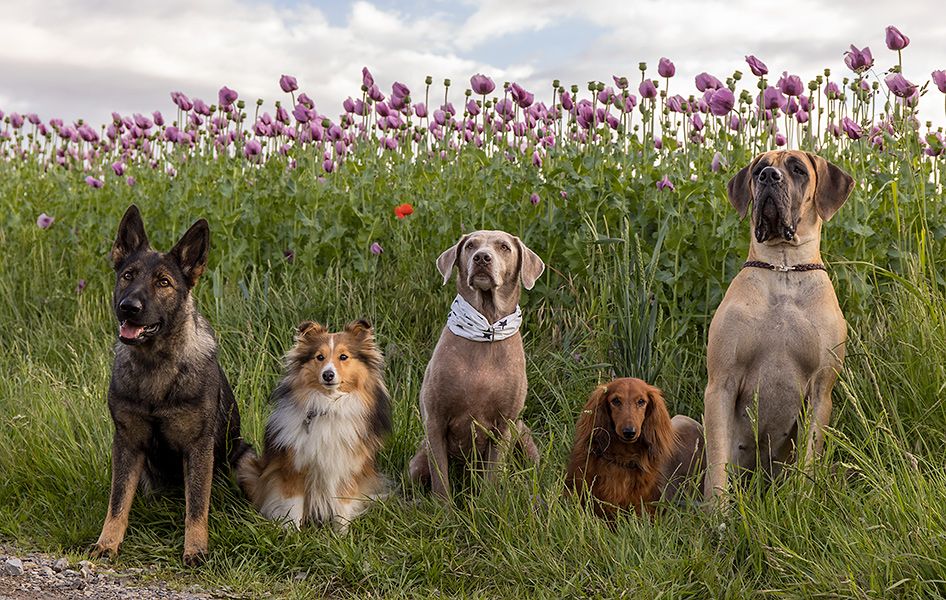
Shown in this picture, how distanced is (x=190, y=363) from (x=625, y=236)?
8.91 feet

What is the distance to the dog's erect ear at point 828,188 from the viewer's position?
4.11m

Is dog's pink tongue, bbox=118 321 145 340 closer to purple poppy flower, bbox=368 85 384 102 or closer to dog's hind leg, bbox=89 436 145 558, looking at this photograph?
dog's hind leg, bbox=89 436 145 558

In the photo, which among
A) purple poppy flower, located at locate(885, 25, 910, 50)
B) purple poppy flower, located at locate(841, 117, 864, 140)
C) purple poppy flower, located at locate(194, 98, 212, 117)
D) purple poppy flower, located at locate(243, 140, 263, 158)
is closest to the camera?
purple poppy flower, located at locate(885, 25, 910, 50)

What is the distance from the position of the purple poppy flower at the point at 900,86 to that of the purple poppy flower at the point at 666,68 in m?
1.73

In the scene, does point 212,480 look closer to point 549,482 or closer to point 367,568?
point 367,568

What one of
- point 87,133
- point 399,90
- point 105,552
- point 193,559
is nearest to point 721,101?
point 399,90

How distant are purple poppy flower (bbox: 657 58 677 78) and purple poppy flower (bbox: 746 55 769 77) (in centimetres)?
89

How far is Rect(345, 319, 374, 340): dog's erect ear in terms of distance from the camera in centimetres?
416

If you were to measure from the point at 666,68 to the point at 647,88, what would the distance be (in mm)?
216

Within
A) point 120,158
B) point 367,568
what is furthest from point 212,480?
point 120,158

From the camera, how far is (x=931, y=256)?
508 centimetres

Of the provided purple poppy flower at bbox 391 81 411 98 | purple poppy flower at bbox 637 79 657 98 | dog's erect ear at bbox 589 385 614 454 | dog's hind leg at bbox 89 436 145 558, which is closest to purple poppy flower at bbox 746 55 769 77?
purple poppy flower at bbox 637 79 657 98

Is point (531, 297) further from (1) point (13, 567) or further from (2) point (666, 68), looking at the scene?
(1) point (13, 567)

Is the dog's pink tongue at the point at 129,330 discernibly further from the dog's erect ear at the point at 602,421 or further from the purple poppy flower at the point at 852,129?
the purple poppy flower at the point at 852,129
